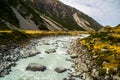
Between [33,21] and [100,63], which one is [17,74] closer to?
[100,63]

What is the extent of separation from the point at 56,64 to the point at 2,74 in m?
10.5

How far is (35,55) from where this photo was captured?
148 ft

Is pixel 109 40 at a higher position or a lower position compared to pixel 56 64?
higher

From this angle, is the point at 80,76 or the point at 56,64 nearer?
the point at 80,76

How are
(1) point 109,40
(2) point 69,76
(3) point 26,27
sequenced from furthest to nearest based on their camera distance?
(3) point 26,27 → (1) point 109,40 → (2) point 69,76

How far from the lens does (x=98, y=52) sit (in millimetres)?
36281

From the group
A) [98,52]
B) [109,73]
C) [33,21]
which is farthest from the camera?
[33,21]

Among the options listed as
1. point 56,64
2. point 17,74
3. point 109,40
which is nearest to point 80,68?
point 56,64

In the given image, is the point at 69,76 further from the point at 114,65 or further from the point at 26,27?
the point at 26,27

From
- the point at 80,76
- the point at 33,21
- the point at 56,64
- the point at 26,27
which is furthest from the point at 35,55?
the point at 33,21

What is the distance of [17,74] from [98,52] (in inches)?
538

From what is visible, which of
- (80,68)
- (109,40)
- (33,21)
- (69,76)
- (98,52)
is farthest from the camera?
(33,21)

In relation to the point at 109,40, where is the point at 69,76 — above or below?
below

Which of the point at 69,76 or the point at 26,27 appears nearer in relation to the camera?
the point at 69,76
